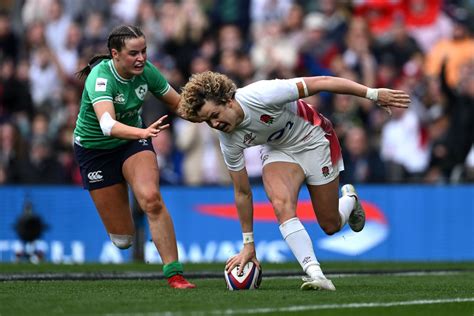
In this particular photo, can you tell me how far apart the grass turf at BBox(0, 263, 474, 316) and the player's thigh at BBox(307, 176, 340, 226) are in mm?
608

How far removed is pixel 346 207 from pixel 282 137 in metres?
1.48

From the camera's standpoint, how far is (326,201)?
10.9 metres

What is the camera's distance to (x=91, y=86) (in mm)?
10578

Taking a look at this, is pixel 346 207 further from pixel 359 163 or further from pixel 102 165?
pixel 359 163

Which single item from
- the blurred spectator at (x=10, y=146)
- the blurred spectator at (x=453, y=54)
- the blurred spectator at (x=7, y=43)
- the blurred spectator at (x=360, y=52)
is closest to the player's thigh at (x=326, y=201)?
the blurred spectator at (x=453, y=54)

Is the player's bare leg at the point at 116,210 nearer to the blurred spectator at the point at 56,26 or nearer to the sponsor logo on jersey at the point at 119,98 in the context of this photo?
the sponsor logo on jersey at the point at 119,98

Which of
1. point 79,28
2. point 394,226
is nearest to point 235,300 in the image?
point 394,226

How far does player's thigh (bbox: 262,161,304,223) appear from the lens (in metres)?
9.99

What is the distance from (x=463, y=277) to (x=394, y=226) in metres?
5.20

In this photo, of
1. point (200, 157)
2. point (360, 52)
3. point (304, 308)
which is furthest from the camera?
point (360, 52)

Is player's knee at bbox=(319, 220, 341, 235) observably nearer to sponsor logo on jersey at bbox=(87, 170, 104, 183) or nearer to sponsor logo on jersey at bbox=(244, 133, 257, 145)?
sponsor logo on jersey at bbox=(244, 133, 257, 145)

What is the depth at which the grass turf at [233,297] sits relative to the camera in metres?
8.29

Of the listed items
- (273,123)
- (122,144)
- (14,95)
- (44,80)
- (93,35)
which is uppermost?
(273,123)

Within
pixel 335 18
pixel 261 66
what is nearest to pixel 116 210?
pixel 261 66
